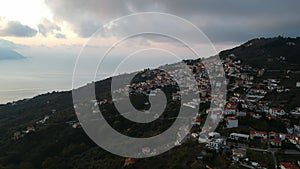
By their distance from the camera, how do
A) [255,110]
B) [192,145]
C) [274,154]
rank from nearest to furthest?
[274,154] < [192,145] < [255,110]

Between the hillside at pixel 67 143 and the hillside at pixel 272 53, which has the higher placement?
the hillside at pixel 272 53

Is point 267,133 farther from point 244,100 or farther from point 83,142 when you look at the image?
point 83,142

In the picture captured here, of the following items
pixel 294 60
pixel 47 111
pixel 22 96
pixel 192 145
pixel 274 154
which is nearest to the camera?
pixel 274 154

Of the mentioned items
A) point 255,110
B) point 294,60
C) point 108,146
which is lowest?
point 108,146

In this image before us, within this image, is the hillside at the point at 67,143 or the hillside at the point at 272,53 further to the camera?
the hillside at the point at 272,53

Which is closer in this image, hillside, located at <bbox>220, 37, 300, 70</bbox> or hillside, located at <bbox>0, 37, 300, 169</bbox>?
hillside, located at <bbox>0, 37, 300, 169</bbox>

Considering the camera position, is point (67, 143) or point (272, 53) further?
point (272, 53)

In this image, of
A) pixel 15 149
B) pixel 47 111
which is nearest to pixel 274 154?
pixel 15 149

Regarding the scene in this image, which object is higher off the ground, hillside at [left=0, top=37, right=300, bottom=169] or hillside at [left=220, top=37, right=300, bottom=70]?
hillside at [left=220, top=37, right=300, bottom=70]

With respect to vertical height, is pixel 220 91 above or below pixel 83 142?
above

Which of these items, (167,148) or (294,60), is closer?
(167,148)

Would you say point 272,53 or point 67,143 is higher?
point 272,53
